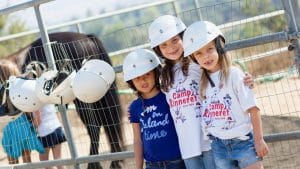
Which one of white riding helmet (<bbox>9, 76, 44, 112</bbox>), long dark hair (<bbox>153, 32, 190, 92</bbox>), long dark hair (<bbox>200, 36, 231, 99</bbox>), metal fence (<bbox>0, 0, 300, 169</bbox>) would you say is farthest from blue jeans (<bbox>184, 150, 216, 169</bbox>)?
white riding helmet (<bbox>9, 76, 44, 112</bbox>)

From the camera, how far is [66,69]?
216 inches

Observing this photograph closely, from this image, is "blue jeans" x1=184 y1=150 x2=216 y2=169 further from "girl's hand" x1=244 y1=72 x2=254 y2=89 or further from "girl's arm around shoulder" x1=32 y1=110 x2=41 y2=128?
"girl's arm around shoulder" x1=32 y1=110 x2=41 y2=128

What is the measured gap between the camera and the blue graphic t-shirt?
4.31 m

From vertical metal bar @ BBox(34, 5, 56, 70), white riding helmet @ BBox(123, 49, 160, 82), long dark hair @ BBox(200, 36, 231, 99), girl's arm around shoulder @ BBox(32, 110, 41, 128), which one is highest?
vertical metal bar @ BBox(34, 5, 56, 70)

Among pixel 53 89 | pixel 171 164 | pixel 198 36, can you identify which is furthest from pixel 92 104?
pixel 198 36

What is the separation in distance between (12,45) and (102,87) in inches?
530

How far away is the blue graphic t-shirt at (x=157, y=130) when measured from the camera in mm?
4312

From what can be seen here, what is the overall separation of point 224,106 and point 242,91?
16cm

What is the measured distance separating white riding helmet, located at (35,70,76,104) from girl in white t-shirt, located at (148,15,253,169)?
3.62 feet

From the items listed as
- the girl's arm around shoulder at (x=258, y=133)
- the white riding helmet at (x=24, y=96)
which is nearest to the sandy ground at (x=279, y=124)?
the white riding helmet at (x=24, y=96)

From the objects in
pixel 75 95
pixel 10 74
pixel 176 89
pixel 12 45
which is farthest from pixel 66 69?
pixel 12 45

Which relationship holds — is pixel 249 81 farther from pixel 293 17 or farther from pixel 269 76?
pixel 269 76

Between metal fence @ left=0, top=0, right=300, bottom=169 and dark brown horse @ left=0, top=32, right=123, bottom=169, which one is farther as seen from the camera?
dark brown horse @ left=0, top=32, right=123, bottom=169

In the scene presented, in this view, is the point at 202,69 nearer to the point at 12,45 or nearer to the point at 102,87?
the point at 102,87
